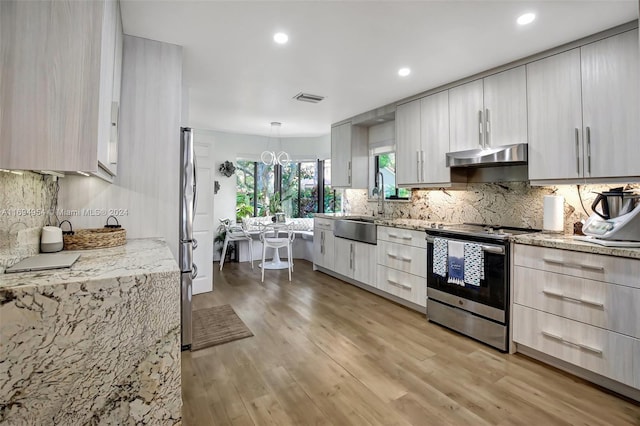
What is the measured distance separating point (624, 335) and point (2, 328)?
10.4 feet

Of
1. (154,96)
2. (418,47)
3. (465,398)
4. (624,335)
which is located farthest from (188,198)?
(624,335)

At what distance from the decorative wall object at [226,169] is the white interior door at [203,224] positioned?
1.95 m

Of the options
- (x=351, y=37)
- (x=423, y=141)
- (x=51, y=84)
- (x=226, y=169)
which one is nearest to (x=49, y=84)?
(x=51, y=84)

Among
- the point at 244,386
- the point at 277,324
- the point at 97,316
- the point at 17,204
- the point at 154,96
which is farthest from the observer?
the point at 277,324

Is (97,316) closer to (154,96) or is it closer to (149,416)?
(149,416)

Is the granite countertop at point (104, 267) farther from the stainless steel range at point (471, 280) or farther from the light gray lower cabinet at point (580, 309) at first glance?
the light gray lower cabinet at point (580, 309)

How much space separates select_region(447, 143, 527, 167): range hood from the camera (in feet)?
9.02

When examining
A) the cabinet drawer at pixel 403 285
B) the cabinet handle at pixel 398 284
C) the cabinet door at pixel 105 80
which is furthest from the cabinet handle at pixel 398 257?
the cabinet door at pixel 105 80

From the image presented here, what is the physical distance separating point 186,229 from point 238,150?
406 cm

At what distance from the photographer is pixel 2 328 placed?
1.01 metres

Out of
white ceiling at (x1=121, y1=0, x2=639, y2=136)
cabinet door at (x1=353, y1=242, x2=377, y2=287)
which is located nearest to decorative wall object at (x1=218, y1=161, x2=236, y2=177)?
white ceiling at (x1=121, y1=0, x2=639, y2=136)

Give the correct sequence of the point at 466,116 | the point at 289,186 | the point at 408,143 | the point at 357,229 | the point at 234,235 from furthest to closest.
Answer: the point at 289,186, the point at 234,235, the point at 357,229, the point at 408,143, the point at 466,116

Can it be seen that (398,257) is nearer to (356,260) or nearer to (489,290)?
(356,260)

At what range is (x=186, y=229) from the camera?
2.61m
